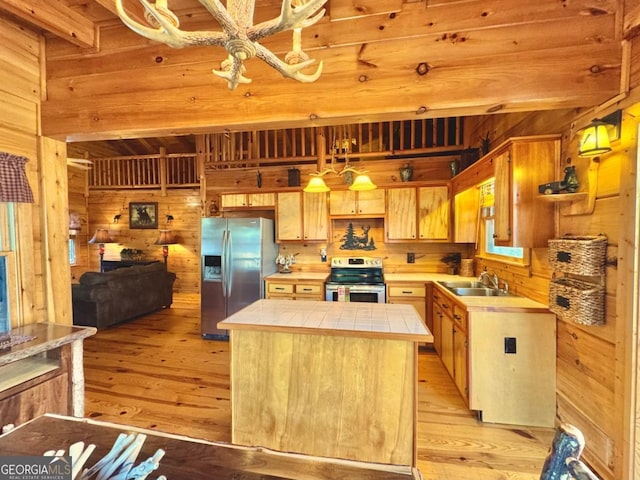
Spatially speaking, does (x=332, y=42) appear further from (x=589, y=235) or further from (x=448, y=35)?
(x=589, y=235)

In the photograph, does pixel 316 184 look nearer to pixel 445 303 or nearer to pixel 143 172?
pixel 445 303

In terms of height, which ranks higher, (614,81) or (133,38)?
(133,38)

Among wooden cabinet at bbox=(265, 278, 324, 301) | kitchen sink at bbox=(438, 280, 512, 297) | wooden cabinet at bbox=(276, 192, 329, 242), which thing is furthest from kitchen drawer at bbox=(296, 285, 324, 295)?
kitchen sink at bbox=(438, 280, 512, 297)

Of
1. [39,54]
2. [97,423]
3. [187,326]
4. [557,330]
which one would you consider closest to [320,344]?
[97,423]

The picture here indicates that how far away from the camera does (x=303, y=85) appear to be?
1.89m

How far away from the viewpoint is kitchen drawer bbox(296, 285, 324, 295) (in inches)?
155

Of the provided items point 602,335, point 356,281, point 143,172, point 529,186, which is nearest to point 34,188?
point 356,281

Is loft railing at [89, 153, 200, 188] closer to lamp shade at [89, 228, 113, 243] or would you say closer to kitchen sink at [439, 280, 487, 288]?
lamp shade at [89, 228, 113, 243]

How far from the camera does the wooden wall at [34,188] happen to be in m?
1.98

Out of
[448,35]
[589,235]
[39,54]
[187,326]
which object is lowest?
[187,326]

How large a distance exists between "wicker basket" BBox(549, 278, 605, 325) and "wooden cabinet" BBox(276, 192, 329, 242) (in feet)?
9.25

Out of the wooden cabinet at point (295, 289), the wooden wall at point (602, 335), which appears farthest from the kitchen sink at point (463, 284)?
the wooden cabinet at point (295, 289)

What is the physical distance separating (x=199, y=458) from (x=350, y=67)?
2072mm

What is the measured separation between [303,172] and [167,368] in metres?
3.18
